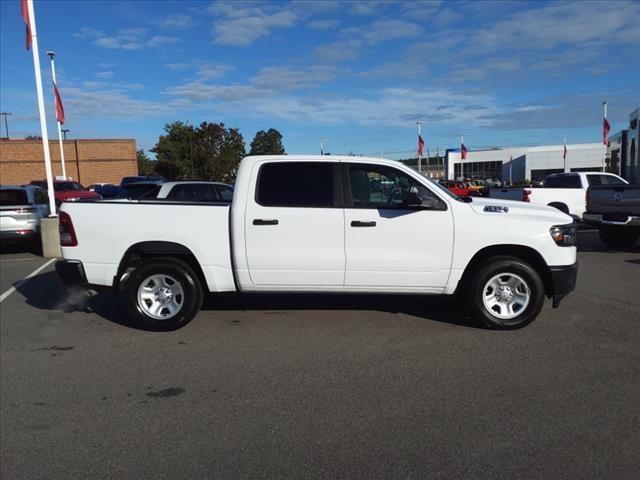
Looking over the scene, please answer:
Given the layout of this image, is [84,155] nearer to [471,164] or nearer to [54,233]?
[54,233]

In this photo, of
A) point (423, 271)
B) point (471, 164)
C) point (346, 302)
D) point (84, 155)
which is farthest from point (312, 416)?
point (471, 164)

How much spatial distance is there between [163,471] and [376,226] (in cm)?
338

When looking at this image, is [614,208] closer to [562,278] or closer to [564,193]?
[564,193]

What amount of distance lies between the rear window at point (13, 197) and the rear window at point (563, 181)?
14.7 meters

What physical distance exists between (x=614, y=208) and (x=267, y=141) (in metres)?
57.7

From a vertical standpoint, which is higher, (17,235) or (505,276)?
(17,235)

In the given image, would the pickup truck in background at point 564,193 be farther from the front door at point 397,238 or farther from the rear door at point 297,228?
the rear door at point 297,228

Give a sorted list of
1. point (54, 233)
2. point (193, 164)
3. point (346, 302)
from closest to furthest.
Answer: point (346, 302), point (54, 233), point (193, 164)

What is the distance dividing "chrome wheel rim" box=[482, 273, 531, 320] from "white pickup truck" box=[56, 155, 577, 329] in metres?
0.01

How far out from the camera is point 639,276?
867cm

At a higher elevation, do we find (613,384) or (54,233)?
(54,233)

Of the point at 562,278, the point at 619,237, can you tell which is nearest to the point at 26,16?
the point at 562,278

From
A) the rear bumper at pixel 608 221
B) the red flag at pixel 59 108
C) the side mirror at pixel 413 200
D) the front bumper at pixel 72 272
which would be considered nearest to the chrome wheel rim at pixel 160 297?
the front bumper at pixel 72 272

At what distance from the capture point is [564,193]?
15.1m
